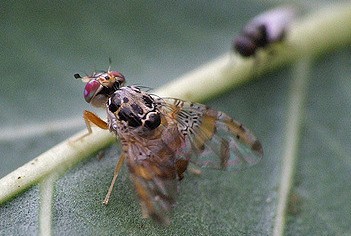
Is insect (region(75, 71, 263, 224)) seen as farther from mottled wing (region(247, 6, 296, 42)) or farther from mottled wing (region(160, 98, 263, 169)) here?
mottled wing (region(247, 6, 296, 42))

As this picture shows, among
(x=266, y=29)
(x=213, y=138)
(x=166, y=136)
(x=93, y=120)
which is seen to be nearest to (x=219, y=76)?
(x=266, y=29)

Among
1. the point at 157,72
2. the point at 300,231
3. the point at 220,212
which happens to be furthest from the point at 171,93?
the point at 300,231

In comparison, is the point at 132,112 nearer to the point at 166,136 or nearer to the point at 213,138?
the point at 166,136

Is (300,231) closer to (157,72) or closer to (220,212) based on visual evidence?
(220,212)

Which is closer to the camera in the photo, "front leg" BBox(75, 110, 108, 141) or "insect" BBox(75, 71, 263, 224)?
"insect" BBox(75, 71, 263, 224)

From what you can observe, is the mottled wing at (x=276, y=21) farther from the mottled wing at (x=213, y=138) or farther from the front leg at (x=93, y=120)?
the front leg at (x=93, y=120)

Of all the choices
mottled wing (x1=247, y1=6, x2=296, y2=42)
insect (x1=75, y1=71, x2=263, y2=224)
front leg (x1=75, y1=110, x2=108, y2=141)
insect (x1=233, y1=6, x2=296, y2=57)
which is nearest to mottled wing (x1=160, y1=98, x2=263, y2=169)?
insect (x1=75, y1=71, x2=263, y2=224)
